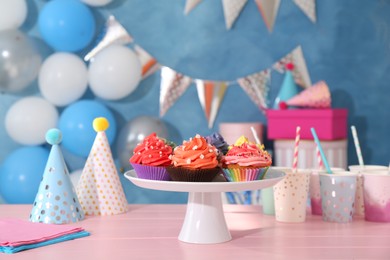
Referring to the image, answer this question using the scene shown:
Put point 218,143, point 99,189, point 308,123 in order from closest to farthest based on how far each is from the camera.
Result: point 218,143 < point 99,189 < point 308,123

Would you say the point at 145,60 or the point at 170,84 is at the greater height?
the point at 145,60

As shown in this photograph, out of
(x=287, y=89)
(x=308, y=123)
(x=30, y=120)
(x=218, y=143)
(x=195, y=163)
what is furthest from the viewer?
(x=287, y=89)

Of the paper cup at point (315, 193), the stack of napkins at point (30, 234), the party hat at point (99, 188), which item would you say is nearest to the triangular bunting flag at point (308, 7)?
the paper cup at point (315, 193)

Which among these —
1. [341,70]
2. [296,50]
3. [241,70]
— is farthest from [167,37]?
[341,70]

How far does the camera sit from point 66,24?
3025 mm

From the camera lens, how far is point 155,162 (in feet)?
3.65

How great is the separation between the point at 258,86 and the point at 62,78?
1190mm

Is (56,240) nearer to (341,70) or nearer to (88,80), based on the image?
(88,80)

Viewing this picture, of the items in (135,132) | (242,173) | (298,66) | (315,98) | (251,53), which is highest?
(251,53)

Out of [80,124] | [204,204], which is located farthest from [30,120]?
[204,204]

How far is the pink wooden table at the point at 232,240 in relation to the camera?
98 cm

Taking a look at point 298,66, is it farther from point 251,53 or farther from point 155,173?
point 155,173

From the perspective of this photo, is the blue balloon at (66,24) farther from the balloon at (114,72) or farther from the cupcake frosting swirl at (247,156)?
the cupcake frosting swirl at (247,156)

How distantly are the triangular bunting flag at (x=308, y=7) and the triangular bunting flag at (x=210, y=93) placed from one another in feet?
2.22
